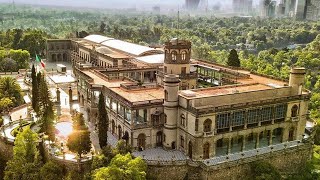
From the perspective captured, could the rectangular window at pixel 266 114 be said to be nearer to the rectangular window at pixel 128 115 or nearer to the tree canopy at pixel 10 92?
the rectangular window at pixel 128 115

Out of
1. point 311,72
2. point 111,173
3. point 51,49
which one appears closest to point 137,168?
point 111,173

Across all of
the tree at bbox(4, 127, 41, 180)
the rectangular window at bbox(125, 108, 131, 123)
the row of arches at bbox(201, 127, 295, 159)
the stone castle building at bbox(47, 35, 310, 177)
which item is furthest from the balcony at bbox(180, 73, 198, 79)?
the tree at bbox(4, 127, 41, 180)

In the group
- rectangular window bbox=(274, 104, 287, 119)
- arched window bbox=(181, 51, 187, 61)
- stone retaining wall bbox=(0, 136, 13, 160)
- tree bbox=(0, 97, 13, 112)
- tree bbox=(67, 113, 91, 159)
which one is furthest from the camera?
tree bbox=(0, 97, 13, 112)

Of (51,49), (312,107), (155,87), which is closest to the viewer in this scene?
(155,87)

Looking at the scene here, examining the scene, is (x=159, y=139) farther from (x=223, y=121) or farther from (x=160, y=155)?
(x=223, y=121)

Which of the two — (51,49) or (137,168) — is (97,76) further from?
(51,49)

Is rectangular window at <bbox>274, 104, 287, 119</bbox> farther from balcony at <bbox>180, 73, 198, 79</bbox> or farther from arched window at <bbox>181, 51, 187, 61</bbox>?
arched window at <bbox>181, 51, 187, 61</bbox>

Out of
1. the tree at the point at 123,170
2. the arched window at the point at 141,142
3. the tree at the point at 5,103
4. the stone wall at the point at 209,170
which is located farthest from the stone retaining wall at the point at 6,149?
the stone wall at the point at 209,170
